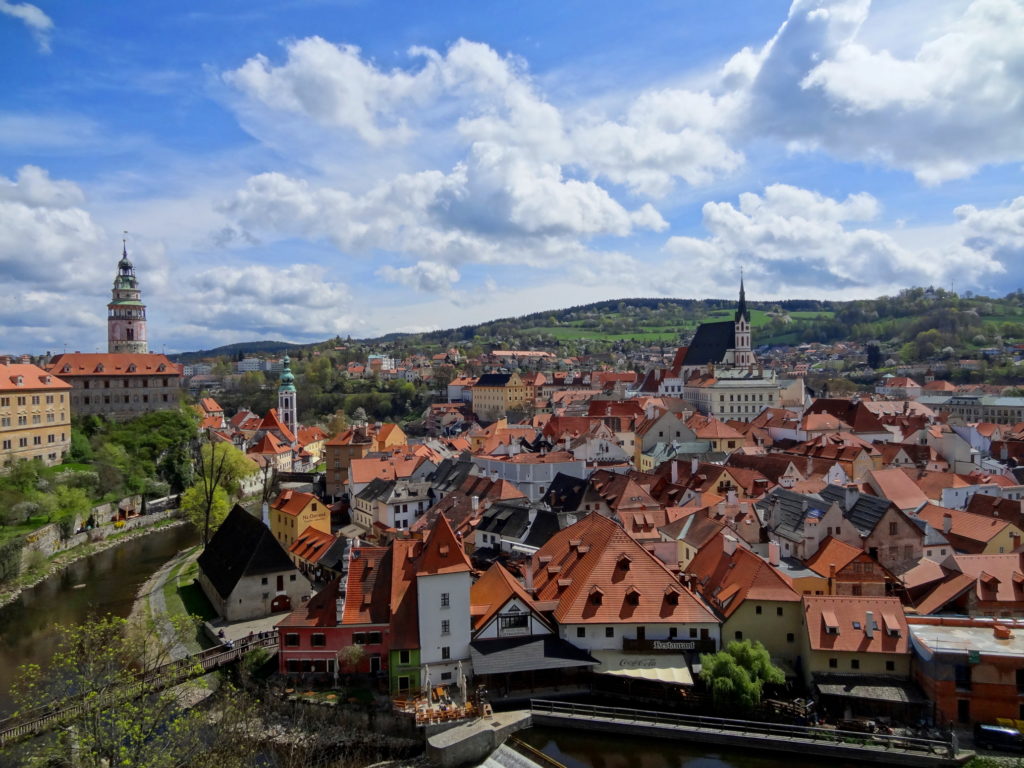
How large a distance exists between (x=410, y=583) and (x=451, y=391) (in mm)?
96083

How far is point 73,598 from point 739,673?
1273 inches

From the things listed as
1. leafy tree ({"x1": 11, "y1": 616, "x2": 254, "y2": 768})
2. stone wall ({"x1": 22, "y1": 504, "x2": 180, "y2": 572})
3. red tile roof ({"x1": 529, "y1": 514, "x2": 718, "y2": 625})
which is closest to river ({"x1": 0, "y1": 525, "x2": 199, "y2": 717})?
stone wall ({"x1": 22, "y1": 504, "x2": 180, "y2": 572})

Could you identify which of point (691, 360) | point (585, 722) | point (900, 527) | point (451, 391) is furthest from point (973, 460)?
point (451, 391)

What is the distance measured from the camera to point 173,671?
A: 58.9 ft

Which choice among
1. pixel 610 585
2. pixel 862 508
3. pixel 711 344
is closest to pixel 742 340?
pixel 711 344

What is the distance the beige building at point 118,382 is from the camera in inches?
2724

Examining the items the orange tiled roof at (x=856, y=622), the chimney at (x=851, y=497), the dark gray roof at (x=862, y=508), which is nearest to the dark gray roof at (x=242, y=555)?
the orange tiled roof at (x=856, y=622)

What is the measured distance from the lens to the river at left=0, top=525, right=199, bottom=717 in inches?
1168

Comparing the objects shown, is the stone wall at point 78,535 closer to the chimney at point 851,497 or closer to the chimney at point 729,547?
the chimney at point 729,547

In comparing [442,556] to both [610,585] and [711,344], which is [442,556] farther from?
[711,344]

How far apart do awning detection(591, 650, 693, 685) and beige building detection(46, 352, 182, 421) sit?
60.9 metres

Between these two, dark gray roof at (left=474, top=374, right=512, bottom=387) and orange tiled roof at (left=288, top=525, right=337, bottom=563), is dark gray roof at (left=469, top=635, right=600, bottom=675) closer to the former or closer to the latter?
orange tiled roof at (left=288, top=525, right=337, bottom=563)

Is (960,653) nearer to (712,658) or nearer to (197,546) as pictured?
(712,658)

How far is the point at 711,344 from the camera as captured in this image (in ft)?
344
